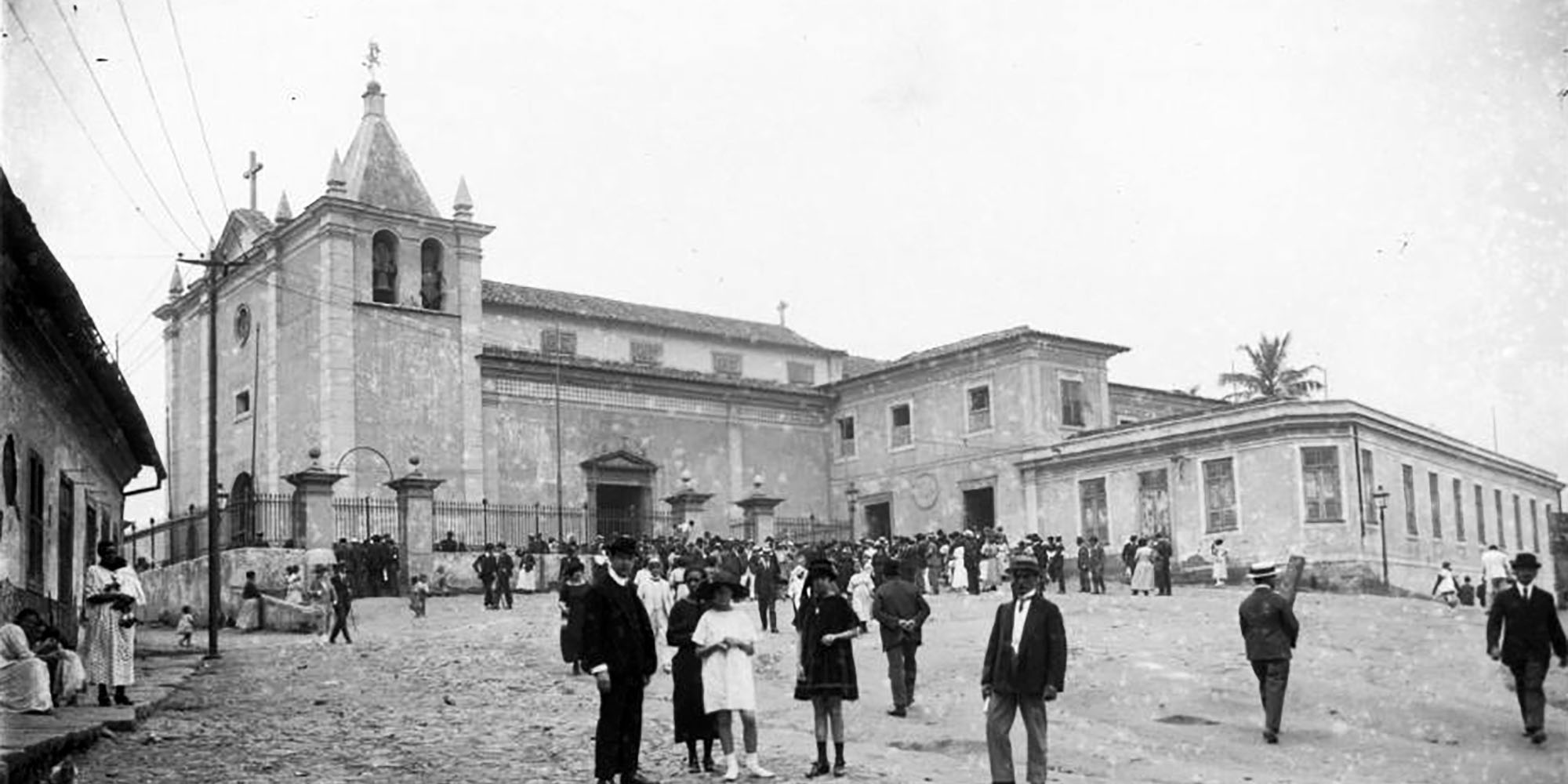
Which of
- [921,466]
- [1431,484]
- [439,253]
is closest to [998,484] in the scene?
[921,466]

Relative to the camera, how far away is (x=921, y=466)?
145 ft

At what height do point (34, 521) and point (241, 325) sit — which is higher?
point (241, 325)

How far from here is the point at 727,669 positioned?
11023 mm

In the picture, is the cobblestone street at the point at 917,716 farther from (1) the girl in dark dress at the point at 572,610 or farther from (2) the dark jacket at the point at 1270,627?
(2) the dark jacket at the point at 1270,627

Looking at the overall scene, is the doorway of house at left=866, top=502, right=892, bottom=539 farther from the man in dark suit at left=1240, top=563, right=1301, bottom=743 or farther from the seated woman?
the seated woman

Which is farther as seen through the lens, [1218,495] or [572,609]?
[1218,495]

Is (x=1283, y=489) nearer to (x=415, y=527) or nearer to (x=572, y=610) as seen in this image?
(x=415, y=527)

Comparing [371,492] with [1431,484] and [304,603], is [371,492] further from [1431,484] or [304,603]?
[1431,484]

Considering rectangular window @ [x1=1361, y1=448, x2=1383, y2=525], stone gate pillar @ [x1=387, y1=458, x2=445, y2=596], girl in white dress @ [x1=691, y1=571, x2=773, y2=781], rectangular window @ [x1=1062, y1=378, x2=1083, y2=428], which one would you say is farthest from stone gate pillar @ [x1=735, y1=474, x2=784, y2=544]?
girl in white dress @ [x1=691, y1=571, x2=773, y2=781]

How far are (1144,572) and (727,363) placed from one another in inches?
778

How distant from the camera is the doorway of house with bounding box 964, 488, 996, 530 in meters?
42.5

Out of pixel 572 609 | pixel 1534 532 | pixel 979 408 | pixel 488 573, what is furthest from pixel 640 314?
pixel 572 609

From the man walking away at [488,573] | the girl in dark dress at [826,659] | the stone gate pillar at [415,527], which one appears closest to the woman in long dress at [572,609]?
the girl in dark dress at [826,659]

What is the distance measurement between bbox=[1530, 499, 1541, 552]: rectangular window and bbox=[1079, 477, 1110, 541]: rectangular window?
1571 centimetres
